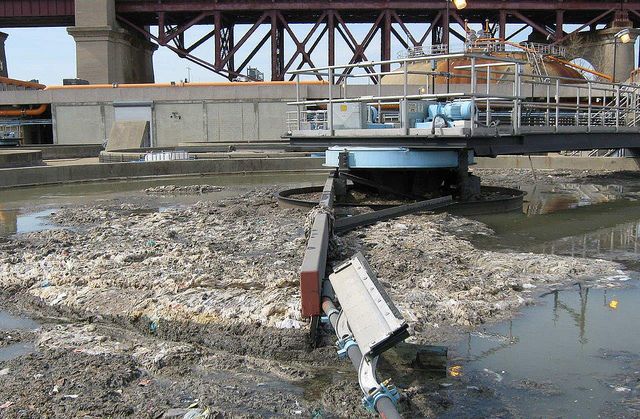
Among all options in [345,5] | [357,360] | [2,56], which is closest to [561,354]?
[357,360]

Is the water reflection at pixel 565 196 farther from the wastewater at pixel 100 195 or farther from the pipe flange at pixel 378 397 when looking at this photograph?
the pipe flange at pixel 378 397

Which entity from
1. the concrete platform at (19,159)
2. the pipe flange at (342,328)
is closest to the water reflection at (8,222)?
the concrete platform at (19,159)

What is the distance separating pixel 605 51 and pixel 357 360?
59740 millimetres

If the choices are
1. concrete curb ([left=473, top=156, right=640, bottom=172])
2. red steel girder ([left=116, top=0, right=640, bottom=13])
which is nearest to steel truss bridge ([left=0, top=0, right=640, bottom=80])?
red steel girder ([left=116, top=0, right=640, bottom=13])

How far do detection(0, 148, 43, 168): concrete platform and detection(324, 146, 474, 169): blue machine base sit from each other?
1292cm

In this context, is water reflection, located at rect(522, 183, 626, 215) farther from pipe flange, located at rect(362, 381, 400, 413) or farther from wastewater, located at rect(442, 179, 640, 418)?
pipe flange, located at rect(362, 381, 400, 413)

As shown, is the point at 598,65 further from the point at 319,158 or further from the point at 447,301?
the point at 447,301

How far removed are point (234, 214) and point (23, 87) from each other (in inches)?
1886

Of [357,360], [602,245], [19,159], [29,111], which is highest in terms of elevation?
[29,111]

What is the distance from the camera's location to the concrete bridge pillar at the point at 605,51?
53.6 metres

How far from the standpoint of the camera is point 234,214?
36.6 ft

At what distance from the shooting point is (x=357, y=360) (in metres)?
3.75

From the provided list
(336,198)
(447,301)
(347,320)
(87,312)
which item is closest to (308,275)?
(347,320)

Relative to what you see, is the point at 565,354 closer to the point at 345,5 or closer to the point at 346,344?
the point at 346,344
